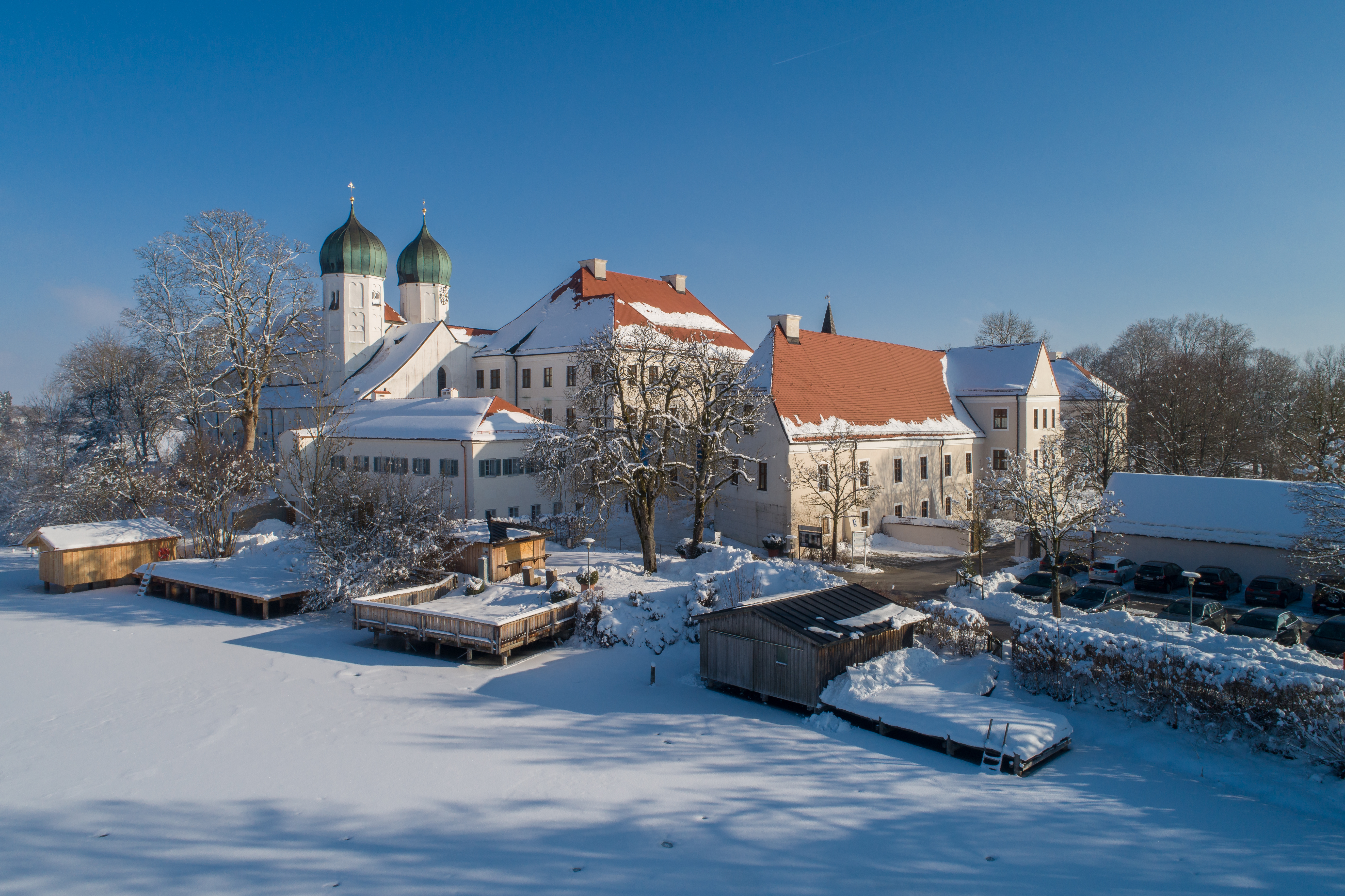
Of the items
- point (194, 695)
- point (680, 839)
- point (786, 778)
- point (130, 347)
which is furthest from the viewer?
point (130, 347)

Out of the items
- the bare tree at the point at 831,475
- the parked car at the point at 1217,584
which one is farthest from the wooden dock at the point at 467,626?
the parked car at the point at 1217,584

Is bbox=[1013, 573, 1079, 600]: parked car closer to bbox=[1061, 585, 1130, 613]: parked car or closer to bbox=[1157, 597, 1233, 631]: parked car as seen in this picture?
bbox=[1061, 585, 1130, 613]: parked car

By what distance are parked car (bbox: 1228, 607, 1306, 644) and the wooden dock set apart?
52.7ft

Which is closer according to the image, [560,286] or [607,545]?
[607,545]

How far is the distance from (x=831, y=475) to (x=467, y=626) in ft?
55.7

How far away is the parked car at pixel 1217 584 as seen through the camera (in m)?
22.6

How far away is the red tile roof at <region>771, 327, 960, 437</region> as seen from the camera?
31.7 m

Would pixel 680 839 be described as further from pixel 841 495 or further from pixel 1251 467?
pixel 1251 467

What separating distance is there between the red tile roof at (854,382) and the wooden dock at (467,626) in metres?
14.5

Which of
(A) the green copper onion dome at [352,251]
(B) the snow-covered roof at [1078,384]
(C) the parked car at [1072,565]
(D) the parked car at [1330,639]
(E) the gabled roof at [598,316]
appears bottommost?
(D) the parked car at [1330,639]

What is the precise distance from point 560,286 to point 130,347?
2371 cm

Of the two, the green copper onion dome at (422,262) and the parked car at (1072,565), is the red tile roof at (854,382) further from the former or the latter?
the green copper onion dome at (422,262)

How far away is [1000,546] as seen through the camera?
31.3 metres

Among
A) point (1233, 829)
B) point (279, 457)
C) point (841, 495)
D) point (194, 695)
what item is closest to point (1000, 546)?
point (841, 495)
